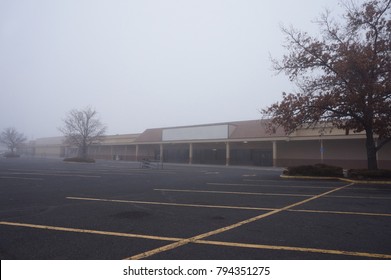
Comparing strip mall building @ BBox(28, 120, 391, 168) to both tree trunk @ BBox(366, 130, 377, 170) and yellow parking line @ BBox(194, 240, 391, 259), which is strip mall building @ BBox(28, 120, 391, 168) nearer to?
tree trunk @ BBox(366, 130, 377, 170)

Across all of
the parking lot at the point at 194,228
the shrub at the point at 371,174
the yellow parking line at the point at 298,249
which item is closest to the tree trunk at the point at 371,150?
the shrub at the point at 371,174

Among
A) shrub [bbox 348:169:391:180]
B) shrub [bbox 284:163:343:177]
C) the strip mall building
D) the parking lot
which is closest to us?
the parking lot

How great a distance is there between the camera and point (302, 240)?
498 centimetres

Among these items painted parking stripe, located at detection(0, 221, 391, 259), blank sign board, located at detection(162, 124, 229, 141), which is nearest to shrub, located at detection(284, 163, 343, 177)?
painted parking stripe, located at detection(0, 221, 391, 259)

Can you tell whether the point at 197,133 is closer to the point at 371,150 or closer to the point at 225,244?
the point at 371,150

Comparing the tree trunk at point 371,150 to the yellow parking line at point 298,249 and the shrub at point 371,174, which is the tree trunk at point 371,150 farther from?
the yellow parking line at point 298,249

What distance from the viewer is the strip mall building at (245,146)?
32.7 meters

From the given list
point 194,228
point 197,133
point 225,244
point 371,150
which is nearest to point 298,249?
point 225,244

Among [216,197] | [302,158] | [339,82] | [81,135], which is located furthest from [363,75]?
[81,135]

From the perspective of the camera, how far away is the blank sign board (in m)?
42.6

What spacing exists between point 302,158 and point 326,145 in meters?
3.22

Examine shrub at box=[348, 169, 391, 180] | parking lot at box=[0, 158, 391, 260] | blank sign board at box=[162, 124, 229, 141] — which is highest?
blank sign board at box=[162, 124, 229, 141]

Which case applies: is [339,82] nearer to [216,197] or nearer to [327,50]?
[327,50]
